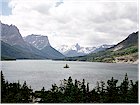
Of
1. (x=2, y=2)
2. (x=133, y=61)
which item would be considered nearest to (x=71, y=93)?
(x=2, y=2)

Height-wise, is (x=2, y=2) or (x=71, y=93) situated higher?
(x=2, y=2)

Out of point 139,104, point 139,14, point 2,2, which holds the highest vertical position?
point 2,2

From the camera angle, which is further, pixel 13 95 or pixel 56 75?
pixel 56 75

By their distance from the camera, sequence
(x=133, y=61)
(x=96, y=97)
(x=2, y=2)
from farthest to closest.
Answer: (x=133, y=61) → (x=96, y=97) → (x=2, y=2)

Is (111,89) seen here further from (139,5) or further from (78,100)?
(139,5)

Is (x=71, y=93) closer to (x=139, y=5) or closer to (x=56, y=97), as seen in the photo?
(x=56, y=97)

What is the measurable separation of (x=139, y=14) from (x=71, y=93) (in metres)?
18.4

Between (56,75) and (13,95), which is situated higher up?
(56,75)

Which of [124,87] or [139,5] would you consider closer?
[139,5]

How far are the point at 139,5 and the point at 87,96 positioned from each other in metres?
21.1

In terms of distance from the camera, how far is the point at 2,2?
52.2 ft

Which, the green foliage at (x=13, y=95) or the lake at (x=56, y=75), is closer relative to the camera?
the green foliage at (x=13, y=95)

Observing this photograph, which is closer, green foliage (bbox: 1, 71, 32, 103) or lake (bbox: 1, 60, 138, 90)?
green foliage (bbox: 1, 71, 32, 103)

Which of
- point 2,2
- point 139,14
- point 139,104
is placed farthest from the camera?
point 2,2
